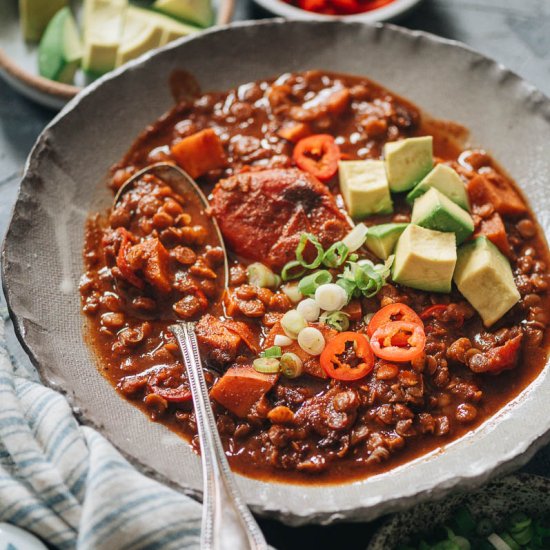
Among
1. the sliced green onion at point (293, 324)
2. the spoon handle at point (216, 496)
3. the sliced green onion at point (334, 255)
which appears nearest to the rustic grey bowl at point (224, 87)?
the spoon handle at point (216, 496)

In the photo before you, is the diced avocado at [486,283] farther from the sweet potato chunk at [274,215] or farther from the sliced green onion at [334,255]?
the sweet potato chunk at [274,215]

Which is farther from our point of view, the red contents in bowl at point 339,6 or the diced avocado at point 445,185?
the red contents in bowl at point 339,6

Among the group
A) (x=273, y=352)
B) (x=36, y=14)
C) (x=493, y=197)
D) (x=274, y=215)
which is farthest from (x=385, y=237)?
(x=36, y=14)

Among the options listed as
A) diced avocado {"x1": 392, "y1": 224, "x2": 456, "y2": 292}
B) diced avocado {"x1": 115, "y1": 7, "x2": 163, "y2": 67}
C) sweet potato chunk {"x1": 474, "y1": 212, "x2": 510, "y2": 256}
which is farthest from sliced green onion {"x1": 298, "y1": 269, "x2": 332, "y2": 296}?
diced avocado {"x1": 115, "y1": 7, "x2": 163, "y2": 67}

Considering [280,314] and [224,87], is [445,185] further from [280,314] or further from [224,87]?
[224,87]

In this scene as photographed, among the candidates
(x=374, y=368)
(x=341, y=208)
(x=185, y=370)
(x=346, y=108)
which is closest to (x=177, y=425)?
(x=185, y=370)

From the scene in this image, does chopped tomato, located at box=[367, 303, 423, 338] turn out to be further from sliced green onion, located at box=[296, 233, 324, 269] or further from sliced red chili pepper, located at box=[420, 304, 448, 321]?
sliced green onion, located at box=[296, 233, 324, 269]
